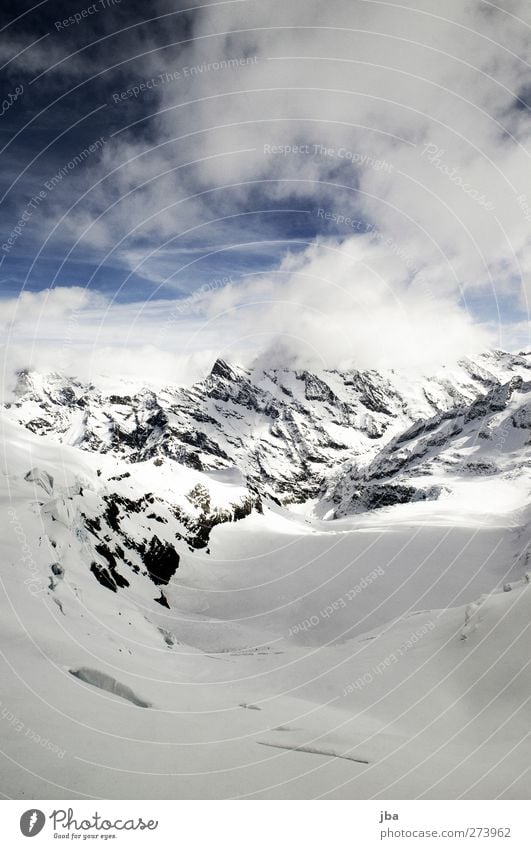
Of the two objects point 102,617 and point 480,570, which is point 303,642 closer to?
point 102,617

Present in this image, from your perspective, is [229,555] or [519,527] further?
[519,527]

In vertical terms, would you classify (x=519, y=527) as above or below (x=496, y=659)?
above

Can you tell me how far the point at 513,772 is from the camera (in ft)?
29.6

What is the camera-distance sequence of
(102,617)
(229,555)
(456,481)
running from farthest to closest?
(456,481)
(229,555)
(102,617)

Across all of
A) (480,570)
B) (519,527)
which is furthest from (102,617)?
(519,527)

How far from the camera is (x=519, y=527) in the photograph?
67.7 m

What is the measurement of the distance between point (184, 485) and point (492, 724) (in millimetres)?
62132

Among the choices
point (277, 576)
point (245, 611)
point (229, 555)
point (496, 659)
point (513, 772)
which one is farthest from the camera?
point (229, 555)

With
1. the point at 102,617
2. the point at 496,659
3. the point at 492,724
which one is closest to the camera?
the point at 492,724

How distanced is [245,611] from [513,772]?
37376mm
